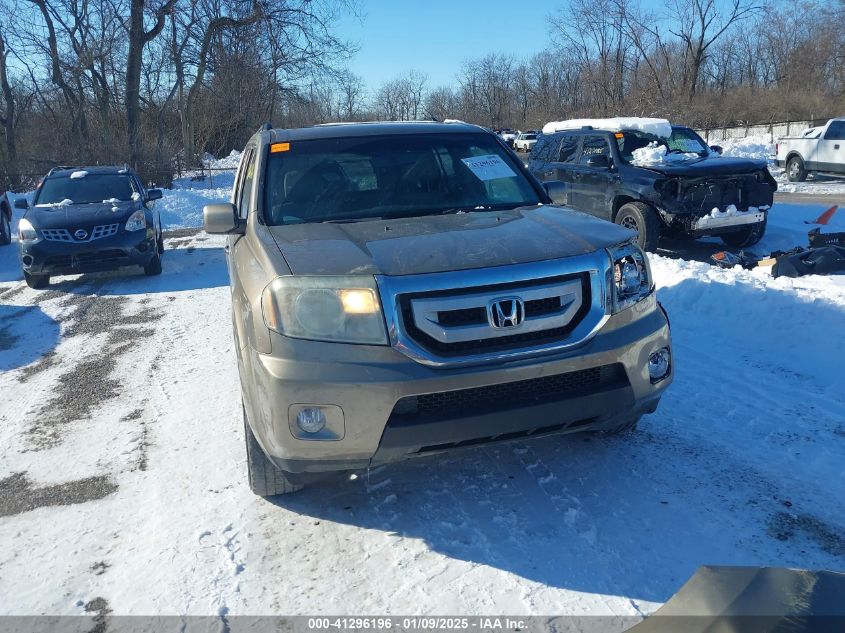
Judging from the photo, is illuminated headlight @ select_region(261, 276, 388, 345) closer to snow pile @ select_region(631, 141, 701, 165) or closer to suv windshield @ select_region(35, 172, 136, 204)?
snow pile @ select_region(631, 141, 701, 165)

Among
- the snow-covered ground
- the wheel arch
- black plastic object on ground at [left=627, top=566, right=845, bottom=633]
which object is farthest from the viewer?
the wheel arch

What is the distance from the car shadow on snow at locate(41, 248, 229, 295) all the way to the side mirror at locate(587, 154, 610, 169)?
5.64 meters

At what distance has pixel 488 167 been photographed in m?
4.74

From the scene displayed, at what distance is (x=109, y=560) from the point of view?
3.23 meters

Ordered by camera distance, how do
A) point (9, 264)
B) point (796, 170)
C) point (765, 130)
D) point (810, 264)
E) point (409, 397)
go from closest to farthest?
point (409, 397) < point (810, 264) < point (9, 264) < point (796, 170) < point (765, 130)

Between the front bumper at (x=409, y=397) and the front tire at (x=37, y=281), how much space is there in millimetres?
8365

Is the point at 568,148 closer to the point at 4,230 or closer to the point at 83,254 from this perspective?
the point at 83,254

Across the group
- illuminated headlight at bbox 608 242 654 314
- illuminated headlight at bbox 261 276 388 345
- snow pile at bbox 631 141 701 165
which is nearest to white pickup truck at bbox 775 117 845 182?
snow pile at bbox 631 141 701 165

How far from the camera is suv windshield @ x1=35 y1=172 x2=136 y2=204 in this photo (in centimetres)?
1095

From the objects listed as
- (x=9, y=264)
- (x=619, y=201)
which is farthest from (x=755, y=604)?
(x=9, y=264)

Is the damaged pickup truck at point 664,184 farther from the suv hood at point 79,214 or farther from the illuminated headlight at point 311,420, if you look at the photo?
the illuminated headlight at point 311,420

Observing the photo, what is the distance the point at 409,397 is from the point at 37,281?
29.9 feet

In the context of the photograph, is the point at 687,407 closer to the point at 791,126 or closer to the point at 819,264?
the point at 819,264

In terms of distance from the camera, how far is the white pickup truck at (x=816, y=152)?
65.6 ft
